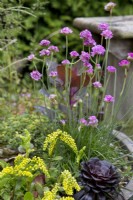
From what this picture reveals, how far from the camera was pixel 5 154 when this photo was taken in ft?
7.29

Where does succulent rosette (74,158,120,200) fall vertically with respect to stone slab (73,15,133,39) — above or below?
below

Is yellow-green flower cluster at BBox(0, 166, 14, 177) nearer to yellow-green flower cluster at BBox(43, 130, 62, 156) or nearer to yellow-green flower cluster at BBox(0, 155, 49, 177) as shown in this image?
yellow-green flower cluster at BBox(0, 155, 49, 177)

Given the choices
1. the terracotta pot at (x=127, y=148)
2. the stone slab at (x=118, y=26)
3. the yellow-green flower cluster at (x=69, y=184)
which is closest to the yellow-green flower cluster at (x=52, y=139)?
the yellow-green flower cluster at (x=69, y=184)

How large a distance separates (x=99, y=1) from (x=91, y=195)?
354cm

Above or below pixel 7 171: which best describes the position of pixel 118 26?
above

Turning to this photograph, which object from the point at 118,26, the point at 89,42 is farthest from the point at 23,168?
the point at 118,26

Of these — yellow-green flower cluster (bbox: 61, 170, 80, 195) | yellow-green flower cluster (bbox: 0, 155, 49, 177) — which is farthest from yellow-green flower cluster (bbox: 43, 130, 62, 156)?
yellow-green flower cluster (bbox: 61, 170, 80, 195)

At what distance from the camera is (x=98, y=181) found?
1.83m

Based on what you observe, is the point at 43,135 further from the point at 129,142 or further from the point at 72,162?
the point at 129,142

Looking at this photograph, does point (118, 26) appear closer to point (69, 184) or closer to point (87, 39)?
point (87, 39)

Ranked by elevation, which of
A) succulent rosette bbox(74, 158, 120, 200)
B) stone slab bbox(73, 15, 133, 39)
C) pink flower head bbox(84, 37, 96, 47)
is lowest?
succulent rosette bbox(74, 158, 120, 200)

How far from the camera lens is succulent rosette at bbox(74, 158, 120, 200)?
1830 mm

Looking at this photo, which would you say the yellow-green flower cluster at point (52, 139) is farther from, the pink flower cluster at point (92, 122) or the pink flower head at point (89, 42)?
the pink flower head at point (89, 42)

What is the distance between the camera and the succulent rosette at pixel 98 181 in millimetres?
1830
